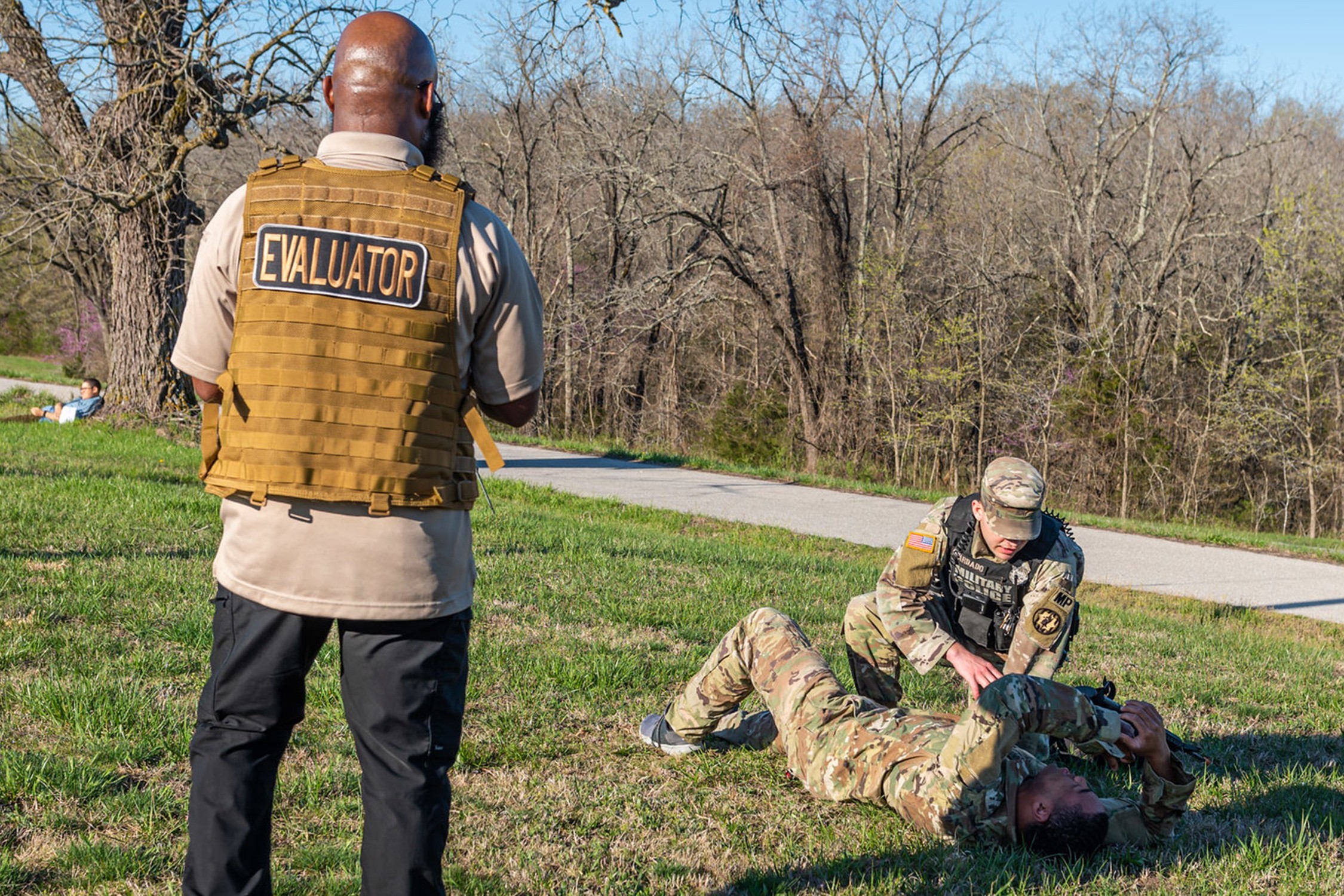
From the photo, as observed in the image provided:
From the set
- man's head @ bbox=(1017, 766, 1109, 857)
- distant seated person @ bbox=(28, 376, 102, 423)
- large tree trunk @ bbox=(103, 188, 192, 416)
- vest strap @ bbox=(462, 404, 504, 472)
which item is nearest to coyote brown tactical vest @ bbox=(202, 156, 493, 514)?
vest strap @ bbox=(462, 404, 504, 472)

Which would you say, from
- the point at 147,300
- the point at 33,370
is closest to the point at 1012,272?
the point at 147,300

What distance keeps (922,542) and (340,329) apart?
3.15m

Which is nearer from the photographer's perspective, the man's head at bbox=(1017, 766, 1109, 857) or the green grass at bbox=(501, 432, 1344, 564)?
the man's head at bbox=(1017, 766, 1109, 857)

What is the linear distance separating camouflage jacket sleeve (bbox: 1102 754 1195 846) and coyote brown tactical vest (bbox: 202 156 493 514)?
2823mm

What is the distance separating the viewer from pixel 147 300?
589 inches

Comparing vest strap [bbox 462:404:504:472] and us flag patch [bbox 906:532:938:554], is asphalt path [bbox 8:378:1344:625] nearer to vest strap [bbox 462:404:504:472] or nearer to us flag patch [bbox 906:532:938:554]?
us flag patch [bbox 906:532:938:554]

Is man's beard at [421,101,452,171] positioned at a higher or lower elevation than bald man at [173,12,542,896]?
higher

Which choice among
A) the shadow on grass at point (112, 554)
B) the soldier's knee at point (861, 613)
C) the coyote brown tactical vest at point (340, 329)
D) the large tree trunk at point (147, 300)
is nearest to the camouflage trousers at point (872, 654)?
the soldier's knee at point (861, 613)

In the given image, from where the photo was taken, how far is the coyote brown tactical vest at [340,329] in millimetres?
2209

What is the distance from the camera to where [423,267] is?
2213 millimetres

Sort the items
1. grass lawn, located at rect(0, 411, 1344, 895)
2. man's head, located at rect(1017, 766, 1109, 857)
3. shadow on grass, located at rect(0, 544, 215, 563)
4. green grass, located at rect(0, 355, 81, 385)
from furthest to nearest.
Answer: green grass, located at rect(0, 355, 81, 385), shadow on grass, located at rect(0, 544, 215, 563), man's head, located at rect(1017, 766, 1109, 857), grass lawn, located at rect(0, 411, 1344, 895)

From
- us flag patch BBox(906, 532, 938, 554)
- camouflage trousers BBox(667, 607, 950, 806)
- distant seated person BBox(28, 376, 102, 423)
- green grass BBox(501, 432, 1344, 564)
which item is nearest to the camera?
camouflage trousers BBox(667, 607, 950, 806)

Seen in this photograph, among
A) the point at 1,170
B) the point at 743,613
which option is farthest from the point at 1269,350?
the point at 1,170

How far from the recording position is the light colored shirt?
2.21 m
